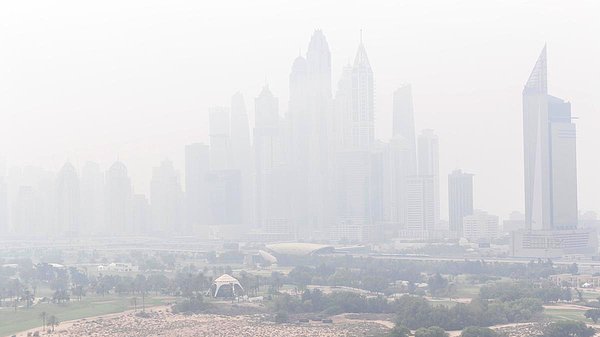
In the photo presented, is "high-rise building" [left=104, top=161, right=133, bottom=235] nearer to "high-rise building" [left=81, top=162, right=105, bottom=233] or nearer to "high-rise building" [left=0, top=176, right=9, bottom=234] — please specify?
"high-rise building" [left=81, top=162, right=105, bottom=233]

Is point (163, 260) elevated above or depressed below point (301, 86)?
below

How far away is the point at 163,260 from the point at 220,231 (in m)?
39.6

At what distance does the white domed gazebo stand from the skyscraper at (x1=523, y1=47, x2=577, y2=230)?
39.1 m

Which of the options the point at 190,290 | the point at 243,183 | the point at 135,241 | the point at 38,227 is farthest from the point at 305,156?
the point at 190,290

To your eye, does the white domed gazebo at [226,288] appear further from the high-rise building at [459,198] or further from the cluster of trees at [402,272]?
the high-rise building at [459,198]

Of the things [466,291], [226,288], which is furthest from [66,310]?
[466,291]

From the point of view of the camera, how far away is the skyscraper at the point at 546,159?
8431cm

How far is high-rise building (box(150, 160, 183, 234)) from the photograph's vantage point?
128250 mm

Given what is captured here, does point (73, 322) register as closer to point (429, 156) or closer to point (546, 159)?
point (546, 159)

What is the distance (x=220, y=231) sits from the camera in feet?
394

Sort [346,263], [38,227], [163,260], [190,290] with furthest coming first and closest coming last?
[38,227] → [163,260] → [346,263] → [190,290]

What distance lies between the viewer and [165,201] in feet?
421

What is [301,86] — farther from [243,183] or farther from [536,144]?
[536,144]

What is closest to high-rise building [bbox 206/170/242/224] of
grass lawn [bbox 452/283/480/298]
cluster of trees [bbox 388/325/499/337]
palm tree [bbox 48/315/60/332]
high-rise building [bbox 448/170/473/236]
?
high-rise building [bbox 448/170/473/236]
